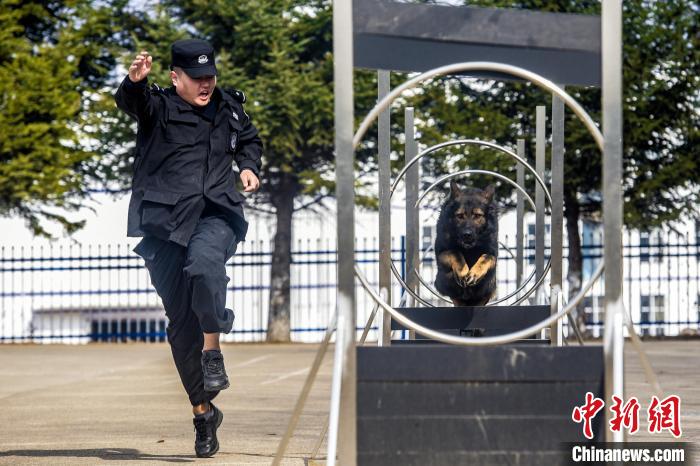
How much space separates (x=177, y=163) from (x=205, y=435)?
48.8 inches

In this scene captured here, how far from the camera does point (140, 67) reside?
198 inches

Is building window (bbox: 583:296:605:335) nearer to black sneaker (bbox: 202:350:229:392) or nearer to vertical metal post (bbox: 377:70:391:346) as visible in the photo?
vertical metal post (bbox: 377:70:391:346)

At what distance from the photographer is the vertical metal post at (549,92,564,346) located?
19.9 ft

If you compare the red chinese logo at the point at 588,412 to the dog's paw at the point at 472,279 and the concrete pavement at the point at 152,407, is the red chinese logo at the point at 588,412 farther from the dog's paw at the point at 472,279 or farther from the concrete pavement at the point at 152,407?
the dog's paw at the point at 472,279

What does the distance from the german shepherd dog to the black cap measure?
9.10ft

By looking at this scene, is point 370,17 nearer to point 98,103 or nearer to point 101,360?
point 101,360

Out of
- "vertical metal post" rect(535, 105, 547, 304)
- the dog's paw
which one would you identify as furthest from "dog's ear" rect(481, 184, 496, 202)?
the dog's paw

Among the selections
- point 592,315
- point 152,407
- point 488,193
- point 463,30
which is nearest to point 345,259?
point 463,30

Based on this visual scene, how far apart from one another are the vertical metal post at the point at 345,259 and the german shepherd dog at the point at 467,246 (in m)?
4.25

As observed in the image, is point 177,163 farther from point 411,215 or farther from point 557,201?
point 411,215

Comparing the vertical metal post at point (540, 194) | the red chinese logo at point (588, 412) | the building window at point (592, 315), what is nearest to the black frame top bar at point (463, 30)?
the red chinese logo at point (588, 412)

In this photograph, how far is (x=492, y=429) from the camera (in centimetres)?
336

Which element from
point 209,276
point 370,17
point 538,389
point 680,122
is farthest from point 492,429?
point 680,122

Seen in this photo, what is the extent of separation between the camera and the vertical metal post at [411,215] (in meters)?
7.75
